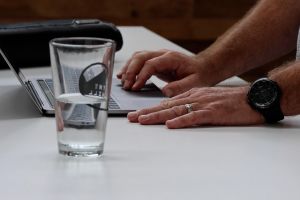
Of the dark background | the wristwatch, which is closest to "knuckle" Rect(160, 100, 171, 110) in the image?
the wristwatch

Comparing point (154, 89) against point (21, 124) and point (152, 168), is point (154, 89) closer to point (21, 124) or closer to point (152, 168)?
point (21, 124)

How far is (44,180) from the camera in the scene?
0.84 meters

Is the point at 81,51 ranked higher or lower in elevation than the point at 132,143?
higher

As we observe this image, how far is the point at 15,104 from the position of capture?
4.20ft

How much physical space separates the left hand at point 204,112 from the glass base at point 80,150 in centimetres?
22

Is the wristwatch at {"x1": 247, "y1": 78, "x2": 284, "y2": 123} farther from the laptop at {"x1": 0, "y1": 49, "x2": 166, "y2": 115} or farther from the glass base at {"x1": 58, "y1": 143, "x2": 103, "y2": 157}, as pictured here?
the glass base at {"x1": 58, "y1": 143, "x2": 103, "y2": 157}

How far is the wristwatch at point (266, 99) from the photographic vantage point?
46.9 inches

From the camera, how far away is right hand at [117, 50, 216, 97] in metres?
1.40

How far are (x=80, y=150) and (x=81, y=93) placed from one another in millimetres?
77

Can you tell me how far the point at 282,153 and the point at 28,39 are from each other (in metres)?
0.85

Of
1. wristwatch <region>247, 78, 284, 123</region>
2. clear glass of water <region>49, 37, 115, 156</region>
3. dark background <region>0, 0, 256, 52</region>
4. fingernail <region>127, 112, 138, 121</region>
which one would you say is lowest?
dark background <region>0, 0, 256, 52</region>

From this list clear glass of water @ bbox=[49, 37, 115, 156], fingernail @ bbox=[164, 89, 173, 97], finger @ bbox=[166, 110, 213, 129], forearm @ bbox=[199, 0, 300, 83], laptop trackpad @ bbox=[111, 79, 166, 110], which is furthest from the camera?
forearm @ bbox=[199, 0, 300, 83]

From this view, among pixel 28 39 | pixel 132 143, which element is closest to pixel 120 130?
pixel 132 143

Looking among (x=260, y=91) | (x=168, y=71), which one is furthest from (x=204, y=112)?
(x=168, y=71)
